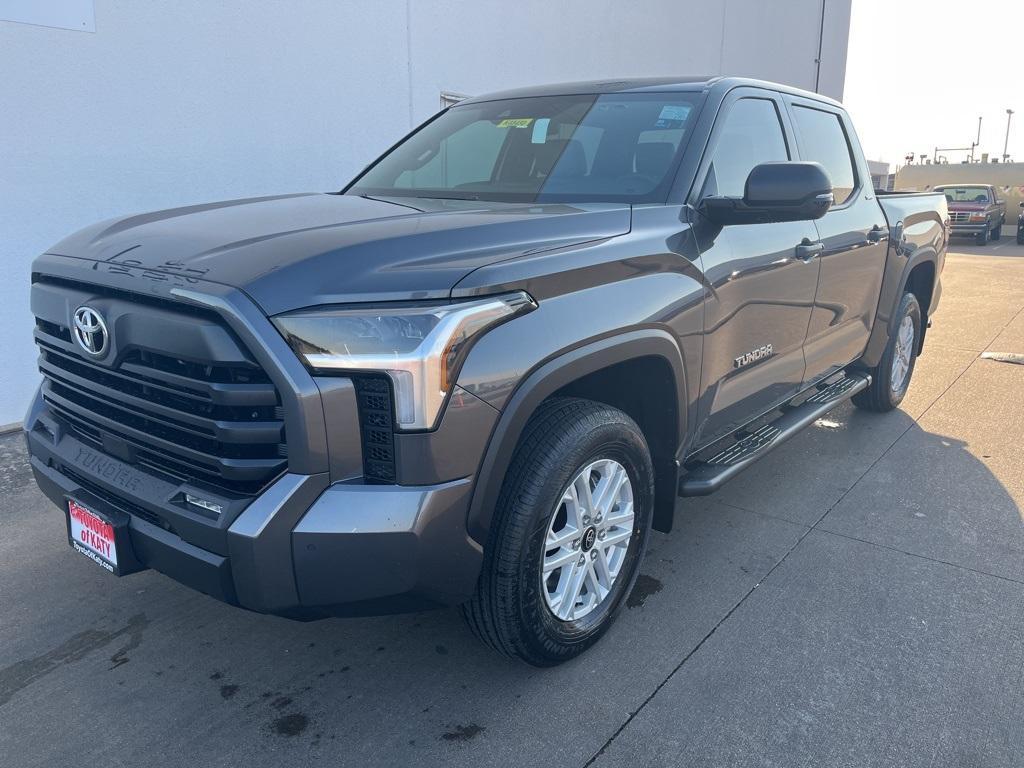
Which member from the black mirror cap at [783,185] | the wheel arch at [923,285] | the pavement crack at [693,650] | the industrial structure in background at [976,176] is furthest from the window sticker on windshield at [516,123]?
the industrial structure in background at [976,176]

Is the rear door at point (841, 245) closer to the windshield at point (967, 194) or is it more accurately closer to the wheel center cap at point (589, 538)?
the wheel center cap at point (589, 538)

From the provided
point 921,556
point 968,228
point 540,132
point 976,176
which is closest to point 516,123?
point 540,132

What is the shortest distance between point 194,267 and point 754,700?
206 cm

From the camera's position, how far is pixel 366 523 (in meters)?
2.01

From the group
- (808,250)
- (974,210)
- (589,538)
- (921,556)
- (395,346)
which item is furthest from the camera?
(974,210)

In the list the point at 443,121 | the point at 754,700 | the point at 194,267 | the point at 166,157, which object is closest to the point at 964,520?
the point at 754,700

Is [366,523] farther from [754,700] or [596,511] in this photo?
[754,700]

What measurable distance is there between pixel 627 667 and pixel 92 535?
171 centimetres

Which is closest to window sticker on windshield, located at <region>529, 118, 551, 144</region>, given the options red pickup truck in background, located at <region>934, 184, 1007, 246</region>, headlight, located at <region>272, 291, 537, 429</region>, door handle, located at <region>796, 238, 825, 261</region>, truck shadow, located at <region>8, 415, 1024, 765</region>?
door handle, located at <region>796, 238, 825, 261</region>

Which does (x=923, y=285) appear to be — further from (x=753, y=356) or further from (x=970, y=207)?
(x=970, y=207)

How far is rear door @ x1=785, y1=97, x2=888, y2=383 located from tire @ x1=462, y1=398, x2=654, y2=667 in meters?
1.65

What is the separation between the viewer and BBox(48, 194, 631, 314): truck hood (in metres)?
2.04

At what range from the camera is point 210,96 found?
18.7ft

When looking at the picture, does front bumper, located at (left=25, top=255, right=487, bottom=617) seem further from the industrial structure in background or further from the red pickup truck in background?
the industrial structure in background
